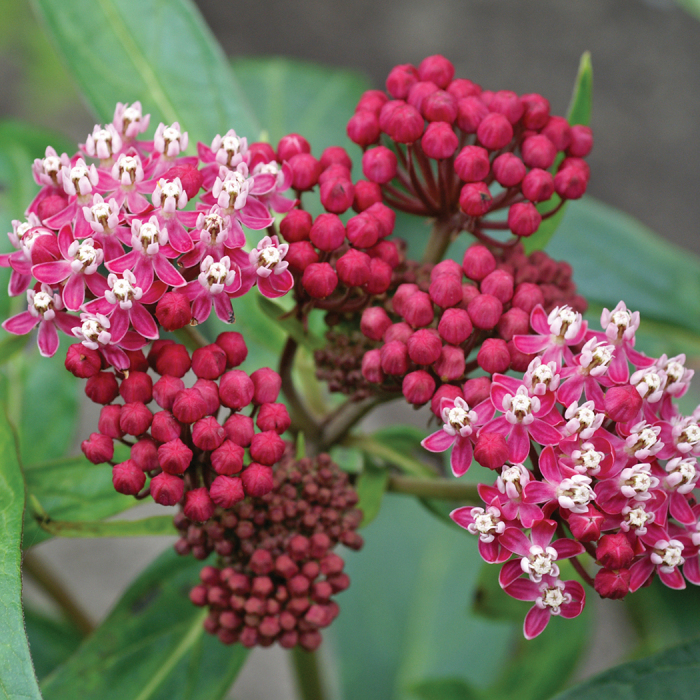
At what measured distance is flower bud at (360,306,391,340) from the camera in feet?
3.62

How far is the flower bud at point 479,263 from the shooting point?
1.11m

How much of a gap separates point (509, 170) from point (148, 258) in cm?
52

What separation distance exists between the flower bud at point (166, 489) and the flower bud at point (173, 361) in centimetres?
14

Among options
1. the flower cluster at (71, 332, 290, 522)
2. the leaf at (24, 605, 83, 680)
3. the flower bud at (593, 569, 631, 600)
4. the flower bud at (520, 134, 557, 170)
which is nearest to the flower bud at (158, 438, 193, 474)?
the flower cluster at (71, 332, 290, 522)

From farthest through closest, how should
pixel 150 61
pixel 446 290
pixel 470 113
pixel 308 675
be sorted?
pixel 308 675
pixel 150 61
pixel 470 113
pixel 446 290

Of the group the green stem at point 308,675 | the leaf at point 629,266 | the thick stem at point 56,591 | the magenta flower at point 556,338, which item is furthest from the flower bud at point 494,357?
the thick stem at point 56,591

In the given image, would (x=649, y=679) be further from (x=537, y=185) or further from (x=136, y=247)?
(x=136, y=247)

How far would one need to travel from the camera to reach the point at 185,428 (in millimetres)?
1037

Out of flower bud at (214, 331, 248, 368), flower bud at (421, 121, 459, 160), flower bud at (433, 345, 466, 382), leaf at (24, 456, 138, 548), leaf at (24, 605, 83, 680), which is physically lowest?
leaf at (24, 605, 83, 680)

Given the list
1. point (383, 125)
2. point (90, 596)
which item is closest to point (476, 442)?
point (383, 125)

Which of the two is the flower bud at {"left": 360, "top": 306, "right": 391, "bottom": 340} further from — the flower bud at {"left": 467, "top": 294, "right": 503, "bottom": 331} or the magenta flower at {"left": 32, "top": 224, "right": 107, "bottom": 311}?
the magenta flower at {"left": 32, "top": 224, "right": 107, "bottom": 311}

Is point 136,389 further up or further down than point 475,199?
further down

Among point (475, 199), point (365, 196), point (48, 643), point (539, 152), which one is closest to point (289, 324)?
point (365, 196)

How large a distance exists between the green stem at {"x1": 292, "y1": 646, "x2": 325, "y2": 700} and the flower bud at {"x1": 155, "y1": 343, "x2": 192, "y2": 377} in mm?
786
